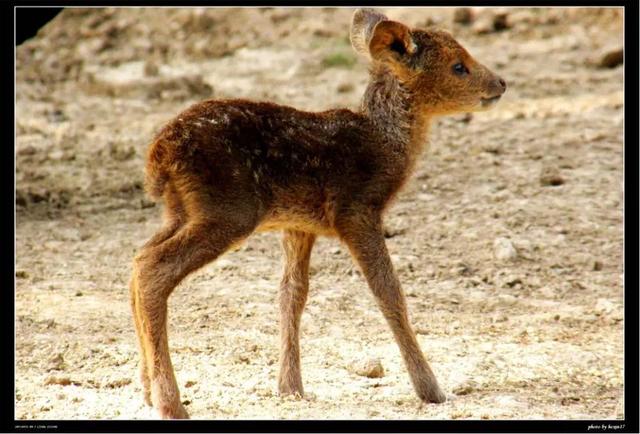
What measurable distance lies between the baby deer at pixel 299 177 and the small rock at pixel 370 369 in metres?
0.44

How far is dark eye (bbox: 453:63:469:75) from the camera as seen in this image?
8.51m

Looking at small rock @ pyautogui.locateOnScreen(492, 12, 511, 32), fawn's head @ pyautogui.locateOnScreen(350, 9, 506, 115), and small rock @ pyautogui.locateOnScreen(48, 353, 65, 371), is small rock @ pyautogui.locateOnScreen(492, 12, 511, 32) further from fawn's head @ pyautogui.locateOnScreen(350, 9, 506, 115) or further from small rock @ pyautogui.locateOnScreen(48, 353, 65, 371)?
small rock @ pyautogui.locateOnScreen(48, 353, 65, 371)

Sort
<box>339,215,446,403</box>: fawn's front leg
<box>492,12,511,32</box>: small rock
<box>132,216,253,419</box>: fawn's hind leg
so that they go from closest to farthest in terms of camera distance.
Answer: <box>132,216,253,419</box>: fawn's hind leg, <box>339,215,446,403</box>: fawn's front leg, <box>492,12,511,32</box>: small rock

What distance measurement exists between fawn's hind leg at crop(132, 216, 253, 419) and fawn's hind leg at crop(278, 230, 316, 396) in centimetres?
97

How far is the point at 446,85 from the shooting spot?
848 cm

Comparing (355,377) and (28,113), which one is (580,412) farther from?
(28,113)

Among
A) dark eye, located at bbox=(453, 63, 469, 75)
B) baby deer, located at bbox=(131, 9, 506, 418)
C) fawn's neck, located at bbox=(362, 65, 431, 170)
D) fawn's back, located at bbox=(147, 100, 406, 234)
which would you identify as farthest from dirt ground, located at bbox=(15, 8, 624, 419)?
dark eye, located at bbox=(453, 63, 469, 75)

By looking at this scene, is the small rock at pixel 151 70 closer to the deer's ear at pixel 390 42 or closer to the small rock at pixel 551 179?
the small rock at pixel 551 179

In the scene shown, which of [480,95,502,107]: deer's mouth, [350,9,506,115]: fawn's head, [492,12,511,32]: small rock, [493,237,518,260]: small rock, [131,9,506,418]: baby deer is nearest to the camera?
[131,9,506,418]: baby deer

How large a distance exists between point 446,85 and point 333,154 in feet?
3.65

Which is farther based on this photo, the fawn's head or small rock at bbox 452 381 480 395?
the fawn's head

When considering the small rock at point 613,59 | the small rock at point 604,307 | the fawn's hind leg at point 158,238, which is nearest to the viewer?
the fawn's hind leg at point 158,238

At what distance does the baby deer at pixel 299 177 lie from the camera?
720cm

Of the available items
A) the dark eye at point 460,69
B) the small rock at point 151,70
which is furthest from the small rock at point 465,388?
the small rock at point 151,70
